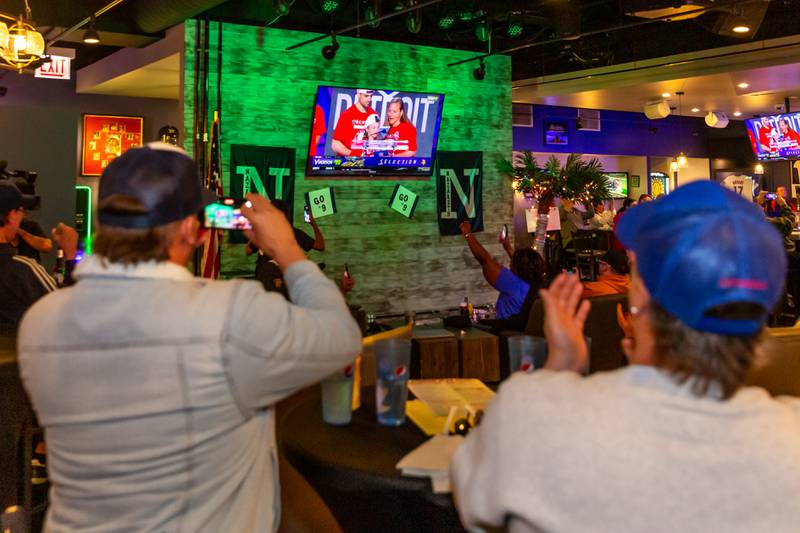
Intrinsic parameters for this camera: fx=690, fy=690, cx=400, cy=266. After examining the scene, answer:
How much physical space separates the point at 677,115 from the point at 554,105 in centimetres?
395

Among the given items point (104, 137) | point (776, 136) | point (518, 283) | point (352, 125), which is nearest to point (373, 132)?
point (352, 125)

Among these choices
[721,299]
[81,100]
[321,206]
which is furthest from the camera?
[81,100]

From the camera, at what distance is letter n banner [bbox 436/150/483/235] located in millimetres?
8258

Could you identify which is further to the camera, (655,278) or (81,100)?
(81,100)

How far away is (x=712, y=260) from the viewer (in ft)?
3.20

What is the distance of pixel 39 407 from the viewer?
50.7 inches

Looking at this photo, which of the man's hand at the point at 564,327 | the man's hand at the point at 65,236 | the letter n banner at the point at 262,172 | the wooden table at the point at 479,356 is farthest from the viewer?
the letter n banner at the point at 262,172

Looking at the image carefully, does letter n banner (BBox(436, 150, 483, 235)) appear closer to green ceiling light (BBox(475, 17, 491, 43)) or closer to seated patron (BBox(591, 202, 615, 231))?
green ceiling light (BBox(475, 17, 491, 43))

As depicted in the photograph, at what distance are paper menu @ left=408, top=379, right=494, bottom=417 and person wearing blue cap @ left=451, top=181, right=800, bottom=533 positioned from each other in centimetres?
78

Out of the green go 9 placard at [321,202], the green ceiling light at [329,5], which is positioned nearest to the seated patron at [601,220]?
the green go 9 placard at [321,202]

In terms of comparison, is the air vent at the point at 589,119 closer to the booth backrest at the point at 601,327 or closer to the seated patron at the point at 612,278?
the seated patron at the point at 612,278

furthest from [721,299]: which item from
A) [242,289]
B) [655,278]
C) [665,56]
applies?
[665,56]

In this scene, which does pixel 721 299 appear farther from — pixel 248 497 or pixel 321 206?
pixel 321 206

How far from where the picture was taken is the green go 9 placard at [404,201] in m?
7.97
